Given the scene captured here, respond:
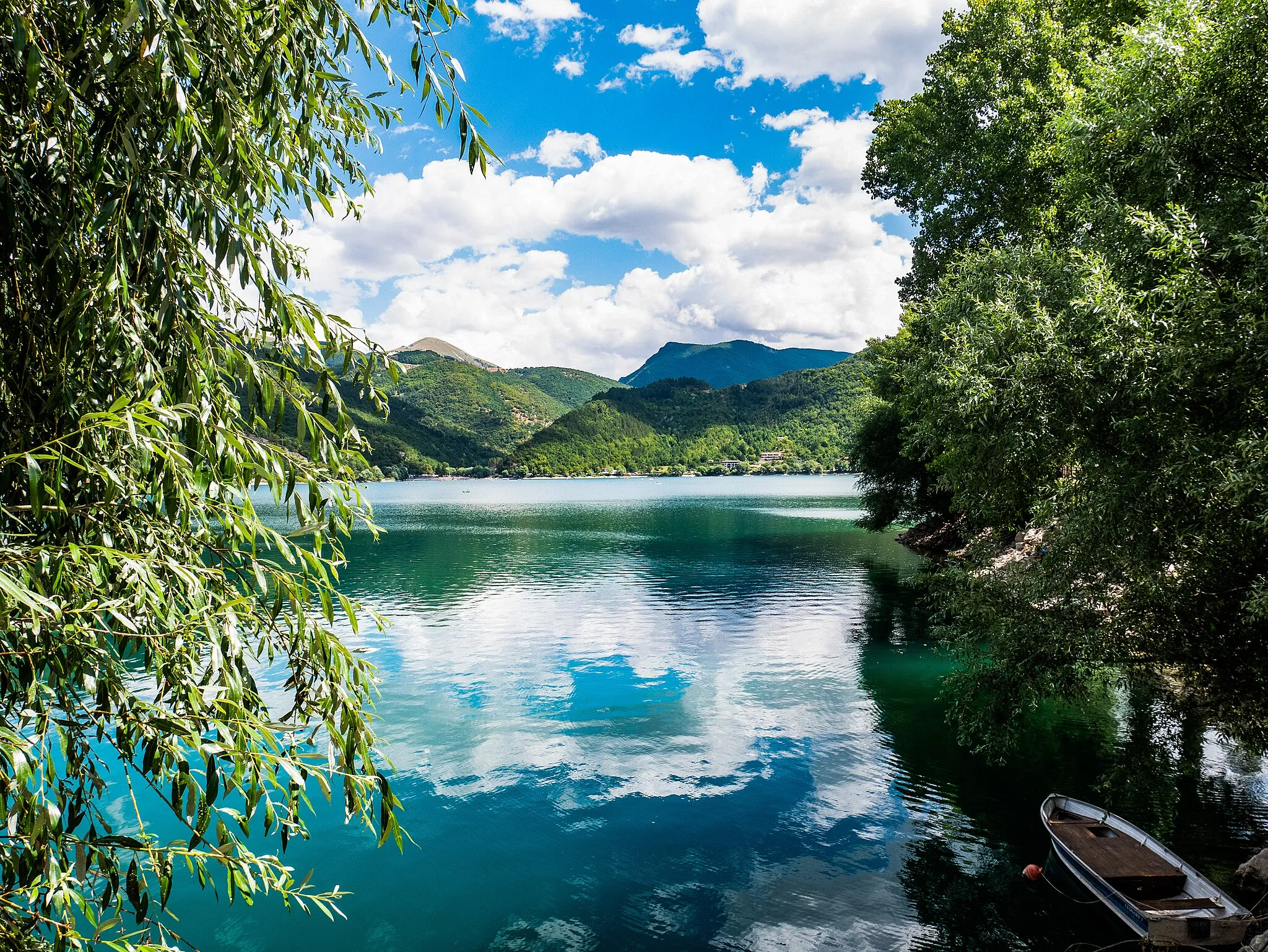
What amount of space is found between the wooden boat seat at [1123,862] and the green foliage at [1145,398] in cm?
183

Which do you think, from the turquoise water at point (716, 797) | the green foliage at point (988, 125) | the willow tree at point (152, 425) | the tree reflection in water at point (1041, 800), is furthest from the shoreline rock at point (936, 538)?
the willow tree at point (152, 425)

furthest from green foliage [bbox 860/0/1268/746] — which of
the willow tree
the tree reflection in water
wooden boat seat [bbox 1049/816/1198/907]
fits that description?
the willow tree

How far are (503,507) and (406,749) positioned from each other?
88.7m

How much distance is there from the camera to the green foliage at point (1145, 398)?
8875 millimetres

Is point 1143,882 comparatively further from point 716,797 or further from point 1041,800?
point 716,797

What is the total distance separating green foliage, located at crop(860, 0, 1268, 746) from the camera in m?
8.88

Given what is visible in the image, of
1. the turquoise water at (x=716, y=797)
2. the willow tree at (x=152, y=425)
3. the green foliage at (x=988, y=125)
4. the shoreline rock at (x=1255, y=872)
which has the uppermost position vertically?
the green foliage at (x=988, y=125)

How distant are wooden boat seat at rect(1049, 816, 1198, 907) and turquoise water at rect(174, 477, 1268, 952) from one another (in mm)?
667

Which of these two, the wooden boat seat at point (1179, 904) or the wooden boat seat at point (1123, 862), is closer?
the wooden boat seat at point (1179, 904)

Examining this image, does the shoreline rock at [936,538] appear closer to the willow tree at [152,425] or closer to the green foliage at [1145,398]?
the green foliage at [1145,398]

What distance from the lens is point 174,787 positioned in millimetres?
3635

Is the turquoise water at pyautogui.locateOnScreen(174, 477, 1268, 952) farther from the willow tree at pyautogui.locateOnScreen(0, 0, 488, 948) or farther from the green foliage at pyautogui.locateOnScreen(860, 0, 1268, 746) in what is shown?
the willow tree at pyautogui.locateOnScreen(0, 0, 488, 948)

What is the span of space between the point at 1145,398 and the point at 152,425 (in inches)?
436

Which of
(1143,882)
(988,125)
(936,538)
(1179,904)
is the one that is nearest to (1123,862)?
(1143,882)
